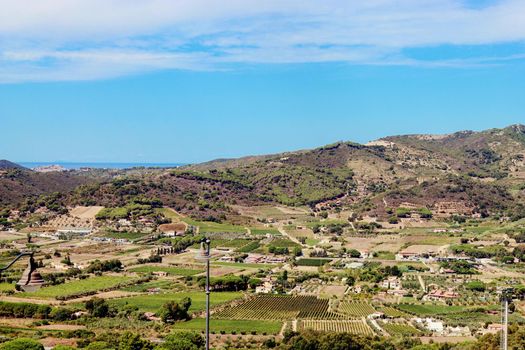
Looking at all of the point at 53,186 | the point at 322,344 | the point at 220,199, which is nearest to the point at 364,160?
the point at 220,199

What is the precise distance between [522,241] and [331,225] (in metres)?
30.7

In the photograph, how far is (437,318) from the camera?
48.8 metres

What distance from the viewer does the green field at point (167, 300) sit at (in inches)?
2055

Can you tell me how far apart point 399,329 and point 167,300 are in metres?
19.8

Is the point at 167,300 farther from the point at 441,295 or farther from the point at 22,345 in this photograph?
the point at 441,295

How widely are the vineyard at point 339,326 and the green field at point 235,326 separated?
6.80 ft

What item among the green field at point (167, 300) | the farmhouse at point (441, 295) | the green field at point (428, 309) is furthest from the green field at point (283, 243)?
the green field at point (428, 309)

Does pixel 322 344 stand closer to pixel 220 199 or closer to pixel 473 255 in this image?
pixel 473 255

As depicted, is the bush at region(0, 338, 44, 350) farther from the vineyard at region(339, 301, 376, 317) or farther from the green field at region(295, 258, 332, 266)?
the green field at region(295, 258, 332, 266)

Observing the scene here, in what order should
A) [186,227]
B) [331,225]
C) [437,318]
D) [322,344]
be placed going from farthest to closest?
[331,225] → [186,227] → [437,318] → [322,344]

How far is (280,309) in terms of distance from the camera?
2055 inches

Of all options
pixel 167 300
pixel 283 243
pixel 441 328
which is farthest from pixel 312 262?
pixel 441 328

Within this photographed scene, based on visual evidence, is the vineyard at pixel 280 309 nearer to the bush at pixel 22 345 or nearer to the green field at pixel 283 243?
the bush at pixel 22 345

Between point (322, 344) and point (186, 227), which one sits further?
point (186, 227)
